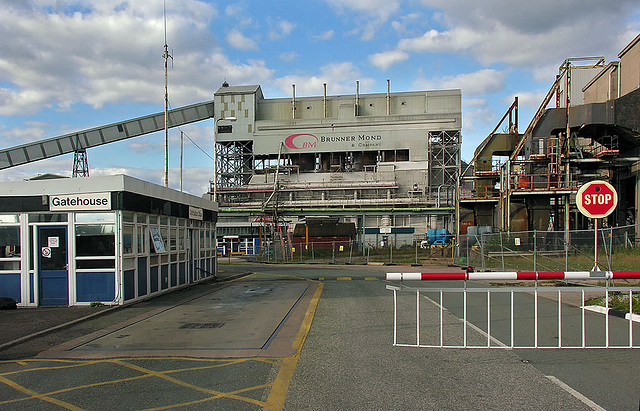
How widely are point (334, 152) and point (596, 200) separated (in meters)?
57.4

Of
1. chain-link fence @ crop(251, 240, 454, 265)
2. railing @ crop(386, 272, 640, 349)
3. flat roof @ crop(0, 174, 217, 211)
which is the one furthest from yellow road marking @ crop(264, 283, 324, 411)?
chain-link fence @ crop(251, 240, 454, 265)

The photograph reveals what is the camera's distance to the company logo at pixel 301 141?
225 feet

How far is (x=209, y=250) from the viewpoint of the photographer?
2216 centimetres

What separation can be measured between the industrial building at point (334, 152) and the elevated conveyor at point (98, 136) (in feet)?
12.6

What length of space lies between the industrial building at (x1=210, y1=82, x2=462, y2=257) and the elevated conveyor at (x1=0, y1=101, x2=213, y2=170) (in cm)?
383

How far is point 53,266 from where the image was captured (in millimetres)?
13328

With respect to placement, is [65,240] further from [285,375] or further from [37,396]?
[285,375]

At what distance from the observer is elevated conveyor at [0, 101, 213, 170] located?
2219 inches

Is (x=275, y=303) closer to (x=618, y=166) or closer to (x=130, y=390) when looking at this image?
(x=130, y=390)

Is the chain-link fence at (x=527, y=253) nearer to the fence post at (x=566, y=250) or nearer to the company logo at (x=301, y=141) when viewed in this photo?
the fence post at (x=566, y=250)

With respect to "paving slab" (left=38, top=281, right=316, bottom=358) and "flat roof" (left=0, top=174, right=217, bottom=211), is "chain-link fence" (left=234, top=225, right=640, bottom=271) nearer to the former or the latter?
"paving slab" (left=38, top=281, right=316, bottom=358)

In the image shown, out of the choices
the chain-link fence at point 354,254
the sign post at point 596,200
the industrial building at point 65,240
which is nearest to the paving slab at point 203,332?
the industrial building at point 65,240

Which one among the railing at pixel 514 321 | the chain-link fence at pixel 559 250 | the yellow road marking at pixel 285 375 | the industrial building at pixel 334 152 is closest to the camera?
the yellow road marking at pixel 285 375

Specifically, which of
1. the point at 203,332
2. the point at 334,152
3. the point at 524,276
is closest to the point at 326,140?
the point at 334,152
